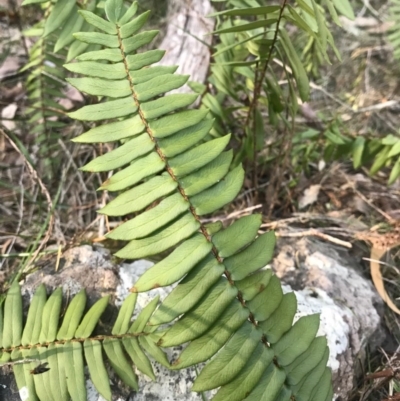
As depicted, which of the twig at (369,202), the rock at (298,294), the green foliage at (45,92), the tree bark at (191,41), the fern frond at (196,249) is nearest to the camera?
the fern frond at (196,249)

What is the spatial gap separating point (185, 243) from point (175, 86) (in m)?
0.44

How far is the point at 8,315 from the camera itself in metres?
1.25

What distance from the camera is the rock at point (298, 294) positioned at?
125 centimetres

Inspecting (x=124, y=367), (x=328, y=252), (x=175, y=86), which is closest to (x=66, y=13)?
(x=175, y=86)

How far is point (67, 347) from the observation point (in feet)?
3.87

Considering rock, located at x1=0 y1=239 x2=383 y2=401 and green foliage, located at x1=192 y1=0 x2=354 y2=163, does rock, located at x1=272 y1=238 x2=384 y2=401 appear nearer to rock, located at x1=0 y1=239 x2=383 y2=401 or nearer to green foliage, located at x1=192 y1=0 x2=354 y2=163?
rock, located at x1=0 y1=239 x2=383 y2=401

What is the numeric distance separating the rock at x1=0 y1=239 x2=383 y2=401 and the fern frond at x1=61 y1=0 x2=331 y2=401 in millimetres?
177

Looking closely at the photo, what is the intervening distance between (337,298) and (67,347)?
0.94m

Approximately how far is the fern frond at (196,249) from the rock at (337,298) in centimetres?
28

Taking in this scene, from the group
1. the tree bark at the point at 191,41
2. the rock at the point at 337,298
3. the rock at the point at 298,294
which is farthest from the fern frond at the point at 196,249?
the tree bark at the point at 191,41

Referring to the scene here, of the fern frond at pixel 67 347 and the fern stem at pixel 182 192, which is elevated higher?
the fern stem at pixel 182 192

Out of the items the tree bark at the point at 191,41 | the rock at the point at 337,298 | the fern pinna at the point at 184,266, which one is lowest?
the rock at the point at 337,298

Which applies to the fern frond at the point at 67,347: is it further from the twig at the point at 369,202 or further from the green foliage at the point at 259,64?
the twig at the point at 369,202

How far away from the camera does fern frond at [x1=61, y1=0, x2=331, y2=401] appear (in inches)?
41.2
